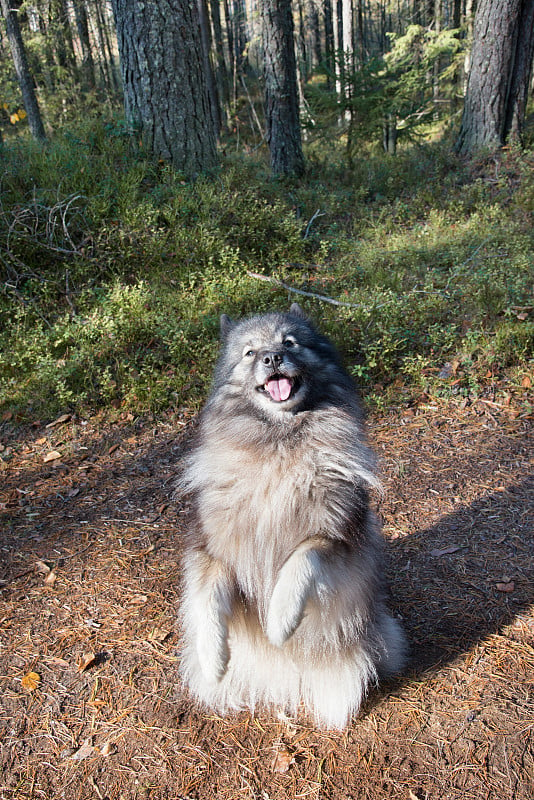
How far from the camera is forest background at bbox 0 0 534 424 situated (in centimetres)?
525

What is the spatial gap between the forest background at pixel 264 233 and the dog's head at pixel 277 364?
2.31m

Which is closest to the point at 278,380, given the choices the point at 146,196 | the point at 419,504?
the point at 419,504

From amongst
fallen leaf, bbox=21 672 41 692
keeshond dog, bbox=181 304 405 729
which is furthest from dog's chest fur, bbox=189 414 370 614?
fallen leaf, bbox=21 672 41 692

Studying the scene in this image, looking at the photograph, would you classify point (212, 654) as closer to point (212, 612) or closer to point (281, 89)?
point (212, 612)

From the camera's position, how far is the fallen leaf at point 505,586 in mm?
3117

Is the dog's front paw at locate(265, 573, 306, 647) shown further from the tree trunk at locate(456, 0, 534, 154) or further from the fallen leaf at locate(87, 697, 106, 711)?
the tree trunk at locate(456, 0, 534, 154)

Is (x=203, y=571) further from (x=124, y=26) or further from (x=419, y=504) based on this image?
(x=124, y=26)

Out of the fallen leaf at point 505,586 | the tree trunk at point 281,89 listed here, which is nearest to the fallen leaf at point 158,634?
the fallen leaf at point 505,586

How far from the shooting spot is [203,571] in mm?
2359

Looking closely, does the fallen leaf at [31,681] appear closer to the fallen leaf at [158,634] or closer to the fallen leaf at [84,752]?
the fallen leaf at [84,752]

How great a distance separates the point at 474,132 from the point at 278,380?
325 inches

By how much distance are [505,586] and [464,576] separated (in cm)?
23

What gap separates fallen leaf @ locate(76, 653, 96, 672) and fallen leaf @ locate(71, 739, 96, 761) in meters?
0.42

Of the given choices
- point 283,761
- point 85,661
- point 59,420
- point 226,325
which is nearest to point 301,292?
point 59,420
